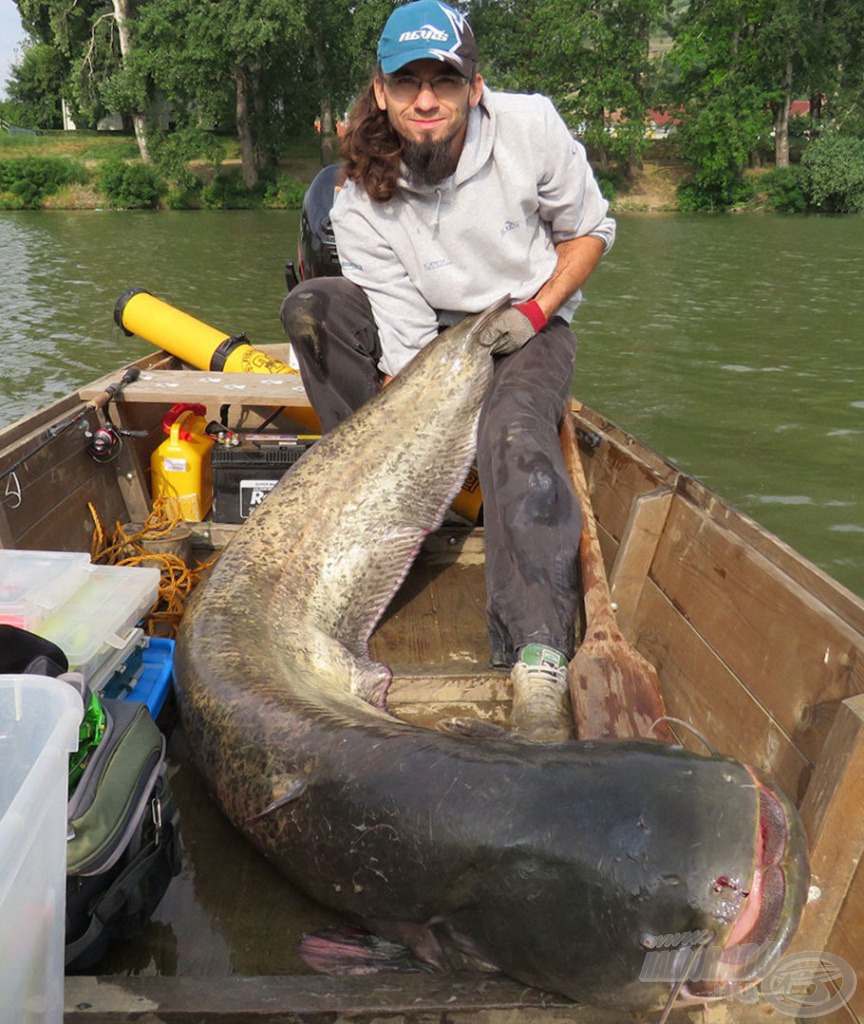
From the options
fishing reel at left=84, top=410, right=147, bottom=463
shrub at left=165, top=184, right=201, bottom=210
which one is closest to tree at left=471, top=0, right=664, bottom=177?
shrub at left=165, top=184, right=201, bottom=210

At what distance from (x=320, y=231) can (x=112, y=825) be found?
13.1 ft

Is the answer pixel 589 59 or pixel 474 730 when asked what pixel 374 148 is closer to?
pixel 474 730

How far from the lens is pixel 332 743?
1.84 meters

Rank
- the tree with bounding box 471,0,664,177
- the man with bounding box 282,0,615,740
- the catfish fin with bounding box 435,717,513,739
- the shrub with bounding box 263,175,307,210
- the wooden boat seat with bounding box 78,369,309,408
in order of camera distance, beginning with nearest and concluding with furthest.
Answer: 1. the catfish fin with bounding box 435,717,513,739
2. the man with bounding box 282,0,615,740
3. the wooden boat seat with bounding box 78,369,309,408
4. the shrub with bounding box 263,175,307,210
5. the tree with bounding box 471,0,664,177

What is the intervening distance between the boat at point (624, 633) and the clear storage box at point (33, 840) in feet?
0.91

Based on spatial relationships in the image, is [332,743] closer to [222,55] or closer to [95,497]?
[95,497]

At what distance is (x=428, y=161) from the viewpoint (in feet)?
11.3

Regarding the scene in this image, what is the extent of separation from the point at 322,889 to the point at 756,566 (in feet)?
4.81

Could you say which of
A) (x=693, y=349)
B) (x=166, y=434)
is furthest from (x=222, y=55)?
(x=166, y=434)

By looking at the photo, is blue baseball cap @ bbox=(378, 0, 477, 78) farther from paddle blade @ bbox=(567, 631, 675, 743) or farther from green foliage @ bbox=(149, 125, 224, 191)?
green foliage @ bbox=(149, 125, 224, 191)

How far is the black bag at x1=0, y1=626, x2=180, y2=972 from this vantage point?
1.70 metres

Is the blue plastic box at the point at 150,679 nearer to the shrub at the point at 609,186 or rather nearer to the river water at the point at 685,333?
the river water at the point at 685,333

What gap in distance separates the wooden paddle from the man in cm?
25

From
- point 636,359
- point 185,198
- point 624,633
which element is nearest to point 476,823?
point 624,633
